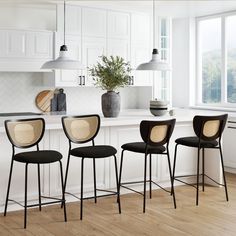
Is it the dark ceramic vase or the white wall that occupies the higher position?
the white wall

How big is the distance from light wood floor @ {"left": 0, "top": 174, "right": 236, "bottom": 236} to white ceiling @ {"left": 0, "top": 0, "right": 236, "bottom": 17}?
299cm

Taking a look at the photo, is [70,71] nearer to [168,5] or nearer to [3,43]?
[3,43]

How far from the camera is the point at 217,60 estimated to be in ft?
27.0

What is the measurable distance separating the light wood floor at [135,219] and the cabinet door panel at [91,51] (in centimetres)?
262

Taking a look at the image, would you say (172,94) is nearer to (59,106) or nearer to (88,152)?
(59,106)

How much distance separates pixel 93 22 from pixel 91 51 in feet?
1.49

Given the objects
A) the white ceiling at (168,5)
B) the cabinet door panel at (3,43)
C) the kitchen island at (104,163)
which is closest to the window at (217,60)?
the white ceiling at (168,5)

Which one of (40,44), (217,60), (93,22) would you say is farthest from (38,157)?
(217,60)

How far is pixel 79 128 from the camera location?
504 centimetres

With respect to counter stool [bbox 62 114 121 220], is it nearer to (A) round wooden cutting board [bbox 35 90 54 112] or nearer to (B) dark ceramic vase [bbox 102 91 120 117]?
(B) dark ceramic vase [bbox 102 91 120 117]

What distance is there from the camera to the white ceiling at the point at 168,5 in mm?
7113

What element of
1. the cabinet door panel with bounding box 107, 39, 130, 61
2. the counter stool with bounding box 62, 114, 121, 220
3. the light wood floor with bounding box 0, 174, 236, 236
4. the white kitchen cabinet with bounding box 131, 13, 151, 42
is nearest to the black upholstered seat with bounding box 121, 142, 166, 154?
the counter stool with bounding box 62, 114, 121, 220

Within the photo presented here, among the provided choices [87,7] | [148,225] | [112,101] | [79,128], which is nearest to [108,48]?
[87,7]

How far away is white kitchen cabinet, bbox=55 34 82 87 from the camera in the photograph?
24.1ft
